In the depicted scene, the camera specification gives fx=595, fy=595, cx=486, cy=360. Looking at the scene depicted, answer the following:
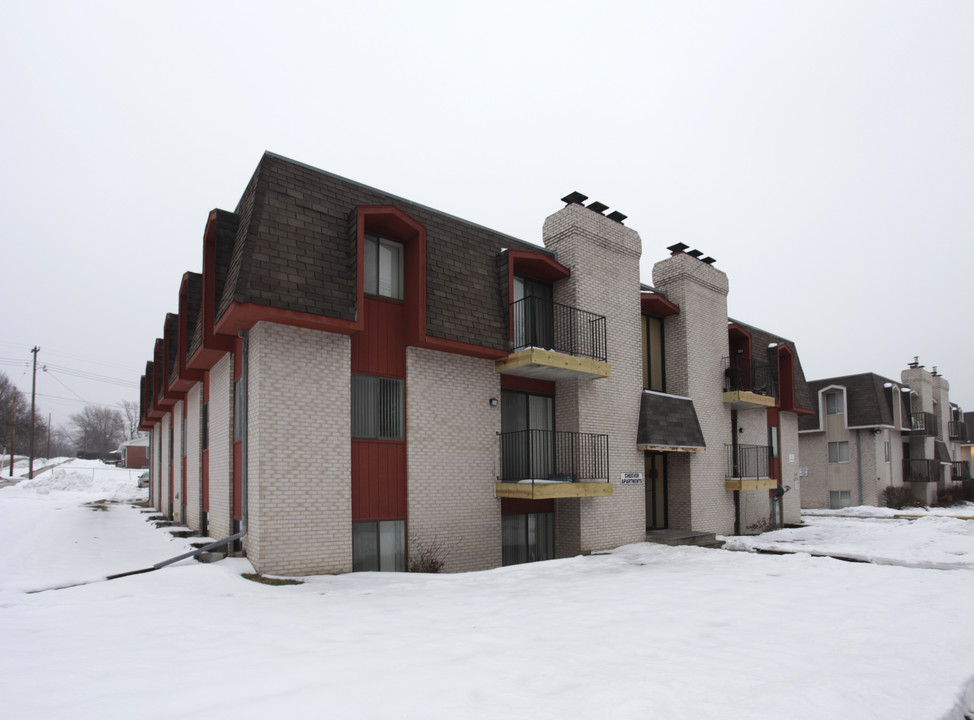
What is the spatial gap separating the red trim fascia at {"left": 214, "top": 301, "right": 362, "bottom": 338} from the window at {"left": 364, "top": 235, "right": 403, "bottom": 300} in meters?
1.25

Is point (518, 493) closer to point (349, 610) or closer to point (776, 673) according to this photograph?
point (349, 610)

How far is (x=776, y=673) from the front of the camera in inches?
229

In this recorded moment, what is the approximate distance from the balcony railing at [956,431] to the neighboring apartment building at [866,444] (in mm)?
5492

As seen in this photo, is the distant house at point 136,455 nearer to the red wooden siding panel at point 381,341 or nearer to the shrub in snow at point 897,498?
the red wooden siding panel at point 381,341

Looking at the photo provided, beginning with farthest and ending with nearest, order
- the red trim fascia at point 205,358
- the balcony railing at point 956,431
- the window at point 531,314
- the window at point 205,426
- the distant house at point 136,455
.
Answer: the distant house at point 136,455 → the balcony railing at point 956,431 → the window at point 205,426 → the window at point 531,314 → the red trim fascia at point 205,358

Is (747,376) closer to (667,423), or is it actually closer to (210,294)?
(667,423)

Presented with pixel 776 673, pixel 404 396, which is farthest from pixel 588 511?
pixel 776 673

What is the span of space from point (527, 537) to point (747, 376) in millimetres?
11680

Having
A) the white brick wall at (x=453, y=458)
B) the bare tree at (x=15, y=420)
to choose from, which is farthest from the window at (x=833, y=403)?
the bare tree at (x=15, y=420)

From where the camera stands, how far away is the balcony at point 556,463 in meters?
13.0

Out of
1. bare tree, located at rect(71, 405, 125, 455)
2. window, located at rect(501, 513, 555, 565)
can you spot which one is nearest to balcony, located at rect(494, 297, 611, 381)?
window, located at rect(501, 513, 555, 565)

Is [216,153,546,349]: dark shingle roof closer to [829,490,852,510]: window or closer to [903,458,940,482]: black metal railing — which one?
[829,490,852,510]: window

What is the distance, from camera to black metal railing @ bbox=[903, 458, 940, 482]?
33250 mm

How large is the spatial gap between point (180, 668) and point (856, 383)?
35255 millimetres
